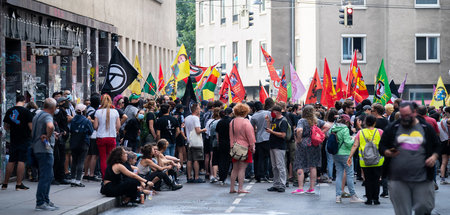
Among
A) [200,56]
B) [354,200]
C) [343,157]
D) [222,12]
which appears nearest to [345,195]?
[354,200]

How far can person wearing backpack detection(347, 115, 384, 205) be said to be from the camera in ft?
51.1

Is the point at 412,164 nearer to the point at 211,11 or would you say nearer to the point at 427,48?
the point at 427,48

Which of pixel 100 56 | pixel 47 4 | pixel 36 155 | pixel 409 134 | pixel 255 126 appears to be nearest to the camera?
pixel 409 134

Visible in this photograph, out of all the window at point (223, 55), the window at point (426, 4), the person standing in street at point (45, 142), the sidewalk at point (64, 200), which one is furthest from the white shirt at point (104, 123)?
the window at point (223, 55)

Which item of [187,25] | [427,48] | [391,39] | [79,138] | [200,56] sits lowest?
[79,138]

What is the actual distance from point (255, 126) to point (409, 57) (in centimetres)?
3412

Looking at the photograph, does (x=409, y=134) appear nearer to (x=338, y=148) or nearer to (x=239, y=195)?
(x=338, y=148)

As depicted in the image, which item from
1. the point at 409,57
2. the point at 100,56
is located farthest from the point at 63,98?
the point at 409,57

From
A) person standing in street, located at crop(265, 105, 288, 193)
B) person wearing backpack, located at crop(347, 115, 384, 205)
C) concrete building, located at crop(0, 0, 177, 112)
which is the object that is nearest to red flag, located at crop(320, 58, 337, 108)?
concrete building, located at crop(0, 0, 177, 112)

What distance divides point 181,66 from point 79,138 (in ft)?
34.5

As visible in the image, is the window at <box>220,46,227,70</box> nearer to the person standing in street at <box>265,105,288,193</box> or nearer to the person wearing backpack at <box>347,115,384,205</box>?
the person standing in street at <box>265,105,288,193</box>

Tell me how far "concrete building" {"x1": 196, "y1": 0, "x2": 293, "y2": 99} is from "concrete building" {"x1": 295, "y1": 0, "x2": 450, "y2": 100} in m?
4.61

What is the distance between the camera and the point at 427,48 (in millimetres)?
53062

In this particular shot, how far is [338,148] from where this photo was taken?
1638 cm
